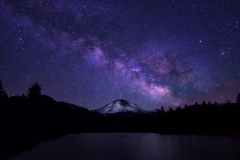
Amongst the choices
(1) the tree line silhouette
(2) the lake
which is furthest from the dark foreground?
(2) the lake

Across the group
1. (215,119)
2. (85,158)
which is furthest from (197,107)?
(85,158)

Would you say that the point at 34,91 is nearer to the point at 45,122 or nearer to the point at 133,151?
the point at 45,122

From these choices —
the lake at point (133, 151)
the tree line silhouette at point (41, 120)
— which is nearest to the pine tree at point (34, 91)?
the tree line silhouette at point (41, 120)

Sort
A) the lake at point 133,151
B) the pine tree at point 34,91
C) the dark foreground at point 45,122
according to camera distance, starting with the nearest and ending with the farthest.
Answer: the lake at point 133,151, the dark foreground at point 45,122, the pine tree at point 34,91

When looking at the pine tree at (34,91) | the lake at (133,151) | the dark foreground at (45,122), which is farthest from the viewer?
A: the pine tree at (34,91)

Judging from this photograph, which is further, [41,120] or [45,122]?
[45,122]

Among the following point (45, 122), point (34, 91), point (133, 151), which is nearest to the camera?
point (133, 151)

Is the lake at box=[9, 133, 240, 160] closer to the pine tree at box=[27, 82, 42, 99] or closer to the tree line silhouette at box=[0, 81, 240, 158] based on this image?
the tree line silhouette at box=[0, 81, 240, 158]

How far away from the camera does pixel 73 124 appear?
14175cm

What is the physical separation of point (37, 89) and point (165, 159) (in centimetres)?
4442

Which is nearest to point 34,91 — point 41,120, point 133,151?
point 41,120

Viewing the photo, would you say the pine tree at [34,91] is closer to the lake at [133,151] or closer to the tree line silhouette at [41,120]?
the tree line silhouette at [41,120]

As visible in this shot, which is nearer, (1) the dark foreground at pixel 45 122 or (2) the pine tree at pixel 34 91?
(1) the dark foreground at pixel 45 122

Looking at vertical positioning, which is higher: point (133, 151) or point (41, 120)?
point (41, 120)
